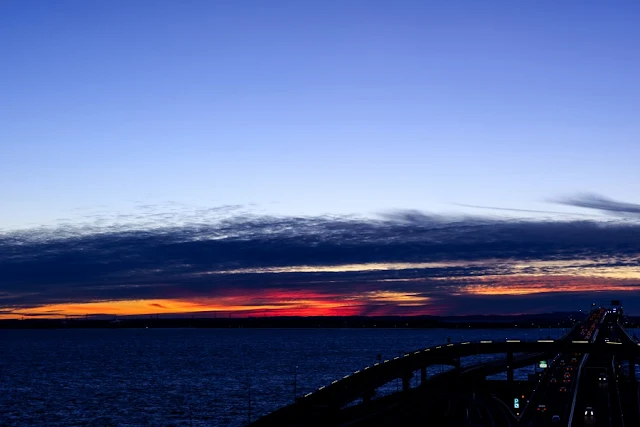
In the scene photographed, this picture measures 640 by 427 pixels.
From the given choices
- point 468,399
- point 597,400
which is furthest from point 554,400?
point 468,399

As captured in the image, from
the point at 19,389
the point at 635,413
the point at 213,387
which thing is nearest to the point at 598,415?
the point at 635,413

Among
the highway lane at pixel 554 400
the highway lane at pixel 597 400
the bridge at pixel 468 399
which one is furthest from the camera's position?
the highway lane at pixel 554 400

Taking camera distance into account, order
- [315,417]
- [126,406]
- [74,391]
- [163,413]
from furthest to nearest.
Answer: [74,391] → [126,406] → [163,413] → [315,417]

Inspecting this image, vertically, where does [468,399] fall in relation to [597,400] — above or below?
above

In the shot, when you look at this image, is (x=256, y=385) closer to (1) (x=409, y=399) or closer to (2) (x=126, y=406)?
(2) (x=126, y=406)

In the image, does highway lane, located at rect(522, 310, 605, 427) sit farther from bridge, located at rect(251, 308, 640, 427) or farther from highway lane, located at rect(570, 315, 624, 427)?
highway lane, located at rect(570, 315, 624, 427)

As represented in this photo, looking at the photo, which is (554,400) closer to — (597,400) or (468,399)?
(597,400)

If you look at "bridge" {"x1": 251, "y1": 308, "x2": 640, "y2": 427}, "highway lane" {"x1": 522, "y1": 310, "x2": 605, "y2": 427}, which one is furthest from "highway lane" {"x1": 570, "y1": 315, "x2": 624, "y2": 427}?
"highway lane" {"x1": 522, "y1": 310, "x2": 605, "y2": 427}

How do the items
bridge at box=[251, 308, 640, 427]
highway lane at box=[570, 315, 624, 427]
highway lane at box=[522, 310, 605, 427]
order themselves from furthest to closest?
highway lane at box=[522, 310, 605, 427]
highway lane at box=[570, 315, 624, 427]
bridge at box=[251, 308, 640, 427]

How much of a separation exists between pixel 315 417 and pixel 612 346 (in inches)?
3377

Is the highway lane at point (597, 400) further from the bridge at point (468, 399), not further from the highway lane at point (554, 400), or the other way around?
the highway lane at point (554, 400)

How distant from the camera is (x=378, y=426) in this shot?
87188mm

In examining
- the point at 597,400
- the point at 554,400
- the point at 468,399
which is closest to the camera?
the point at 597,400

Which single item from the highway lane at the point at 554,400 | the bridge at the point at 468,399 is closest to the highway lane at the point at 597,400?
the bridge at the point at 468,399
